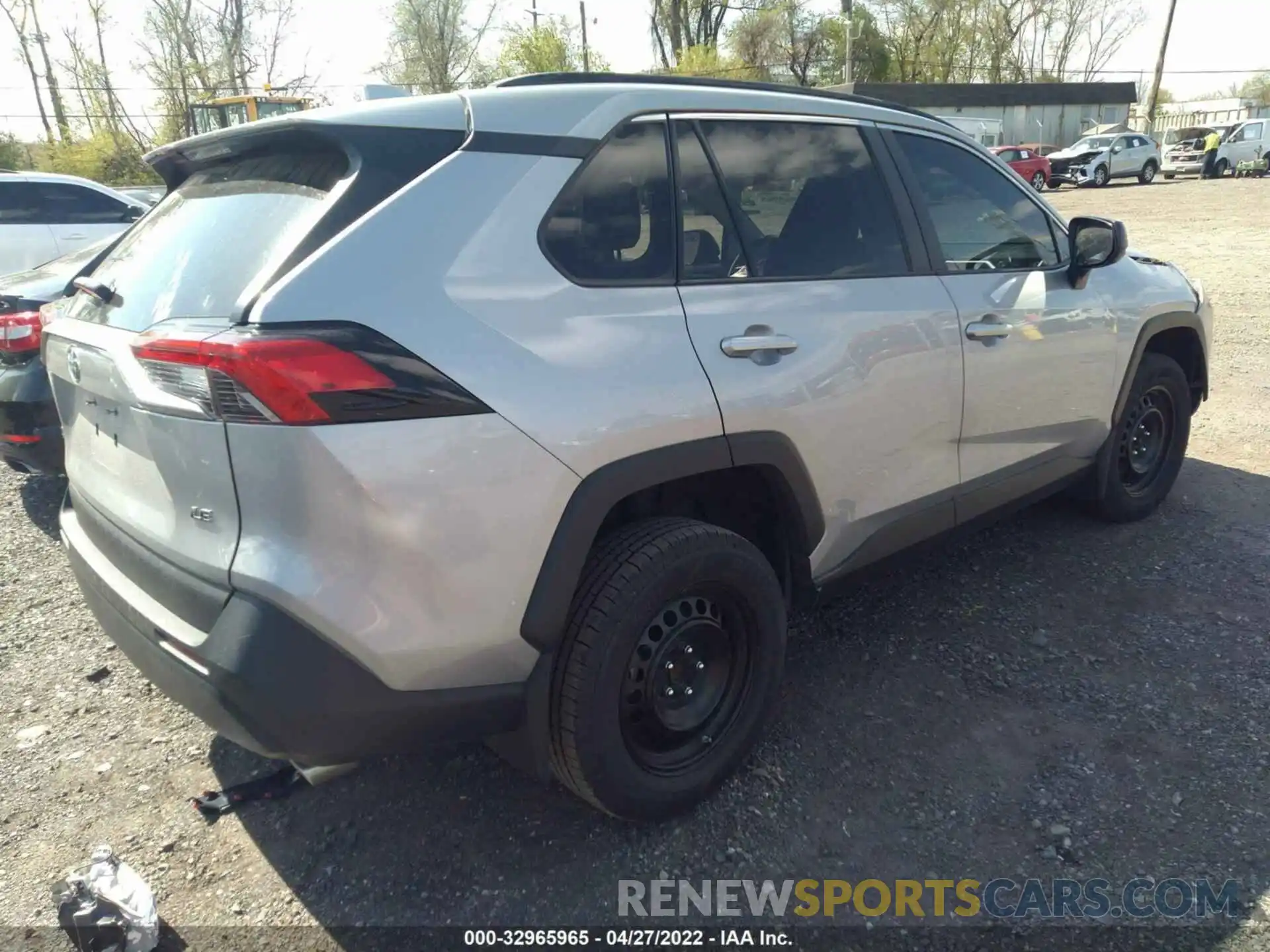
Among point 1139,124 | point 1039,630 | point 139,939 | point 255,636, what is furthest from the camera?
point 1139,124

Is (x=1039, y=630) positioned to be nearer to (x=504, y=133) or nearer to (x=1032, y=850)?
(x=1032, y=850)

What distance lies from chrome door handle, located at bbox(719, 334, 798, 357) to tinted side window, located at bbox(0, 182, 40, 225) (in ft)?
28.7

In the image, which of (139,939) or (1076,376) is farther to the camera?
(1076,376)

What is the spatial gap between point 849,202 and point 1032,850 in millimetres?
1975

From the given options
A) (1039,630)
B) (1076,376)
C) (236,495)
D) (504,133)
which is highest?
(504,133)

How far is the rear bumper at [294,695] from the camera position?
1.79 m

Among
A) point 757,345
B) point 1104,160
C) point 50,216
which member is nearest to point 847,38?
point 1104,160

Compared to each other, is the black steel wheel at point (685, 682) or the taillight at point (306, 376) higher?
the taillight at point (306, 376)

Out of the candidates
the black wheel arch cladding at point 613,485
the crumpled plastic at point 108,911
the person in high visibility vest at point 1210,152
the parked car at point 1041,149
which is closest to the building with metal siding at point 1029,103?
the parked car at point 1041,149

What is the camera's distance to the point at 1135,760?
2668 millimetres

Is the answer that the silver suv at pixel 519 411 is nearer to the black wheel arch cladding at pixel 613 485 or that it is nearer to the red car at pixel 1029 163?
the black wheel arch cladding at pixel 613 485

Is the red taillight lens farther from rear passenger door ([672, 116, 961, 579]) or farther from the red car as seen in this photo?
the red car

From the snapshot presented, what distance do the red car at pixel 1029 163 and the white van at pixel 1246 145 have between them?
21.9ft

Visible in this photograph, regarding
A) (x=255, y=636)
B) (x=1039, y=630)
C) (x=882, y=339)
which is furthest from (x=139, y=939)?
(x=1039, y=630)
